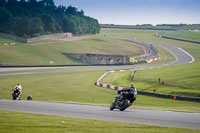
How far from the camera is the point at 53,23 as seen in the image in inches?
5305

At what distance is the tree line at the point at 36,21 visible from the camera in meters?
122

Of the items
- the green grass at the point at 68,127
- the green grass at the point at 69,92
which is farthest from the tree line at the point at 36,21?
the green grass at the point at 68,127

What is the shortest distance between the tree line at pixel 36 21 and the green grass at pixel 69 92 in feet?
199

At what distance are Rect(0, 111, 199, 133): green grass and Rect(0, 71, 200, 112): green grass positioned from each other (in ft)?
53.1

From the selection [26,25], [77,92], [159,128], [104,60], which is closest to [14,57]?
[104,60]

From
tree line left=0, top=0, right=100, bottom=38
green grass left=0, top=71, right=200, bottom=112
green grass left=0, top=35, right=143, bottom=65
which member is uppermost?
tree line left=0, top=0, right=100, bottom=38

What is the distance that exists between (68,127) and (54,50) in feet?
299

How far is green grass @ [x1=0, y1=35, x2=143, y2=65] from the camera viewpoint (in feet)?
A: 289

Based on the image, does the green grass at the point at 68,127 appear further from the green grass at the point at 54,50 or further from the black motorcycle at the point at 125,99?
the green grass at the point at 54,50

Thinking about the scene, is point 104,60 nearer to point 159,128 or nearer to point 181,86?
point 181,86

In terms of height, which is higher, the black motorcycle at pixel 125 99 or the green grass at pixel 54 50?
the black motorcycle at pixel 125 99

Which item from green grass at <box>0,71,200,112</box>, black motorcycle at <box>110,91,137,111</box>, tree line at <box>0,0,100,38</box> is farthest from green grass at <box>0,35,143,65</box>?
black motorcycle at <box>110,91,137,111</box>

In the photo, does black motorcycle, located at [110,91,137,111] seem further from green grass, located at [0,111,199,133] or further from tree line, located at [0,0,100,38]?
tree line, located at [0,0,100,38]

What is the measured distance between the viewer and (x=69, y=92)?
46.2m
